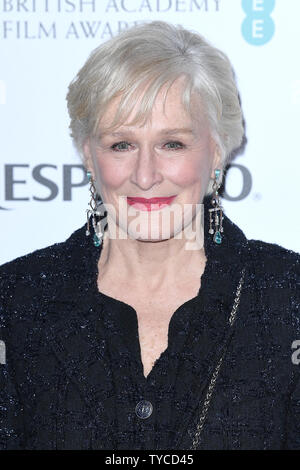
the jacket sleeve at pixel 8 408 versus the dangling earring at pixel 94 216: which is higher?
the dangling earring at pixel 94 216

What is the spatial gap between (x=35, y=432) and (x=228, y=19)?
1.51m

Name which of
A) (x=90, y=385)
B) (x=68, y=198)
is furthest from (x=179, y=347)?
(x=68, y=198)

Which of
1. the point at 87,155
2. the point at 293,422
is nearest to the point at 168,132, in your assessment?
the point at 87,155

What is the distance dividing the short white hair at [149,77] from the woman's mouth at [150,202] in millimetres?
227

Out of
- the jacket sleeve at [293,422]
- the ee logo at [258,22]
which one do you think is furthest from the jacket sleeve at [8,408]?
the ee logo at [258,22]

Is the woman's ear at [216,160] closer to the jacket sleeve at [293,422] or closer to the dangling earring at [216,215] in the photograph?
the dangling earring at [216,215]

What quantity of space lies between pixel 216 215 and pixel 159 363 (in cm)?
53

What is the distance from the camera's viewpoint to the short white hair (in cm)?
197

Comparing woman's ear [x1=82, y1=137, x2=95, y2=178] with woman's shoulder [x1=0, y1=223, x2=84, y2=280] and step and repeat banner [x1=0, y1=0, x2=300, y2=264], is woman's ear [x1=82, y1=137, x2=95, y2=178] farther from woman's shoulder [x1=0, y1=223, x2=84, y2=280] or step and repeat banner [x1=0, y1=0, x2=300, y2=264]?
step and repeat banner [x1=0, y1=0, x2=300, y2=264]

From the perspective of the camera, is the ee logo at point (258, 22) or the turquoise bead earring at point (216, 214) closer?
the turquoise bead earring at point (216, 214)

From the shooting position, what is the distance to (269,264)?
7.25 feet

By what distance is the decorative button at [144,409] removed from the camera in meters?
1.96

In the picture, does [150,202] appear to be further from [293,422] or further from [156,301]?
[293,422]

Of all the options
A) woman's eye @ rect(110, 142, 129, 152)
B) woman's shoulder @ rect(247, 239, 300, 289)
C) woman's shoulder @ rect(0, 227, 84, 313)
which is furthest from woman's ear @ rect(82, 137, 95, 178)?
woman's shoulder @ rect(247, 239, 300, 289)
